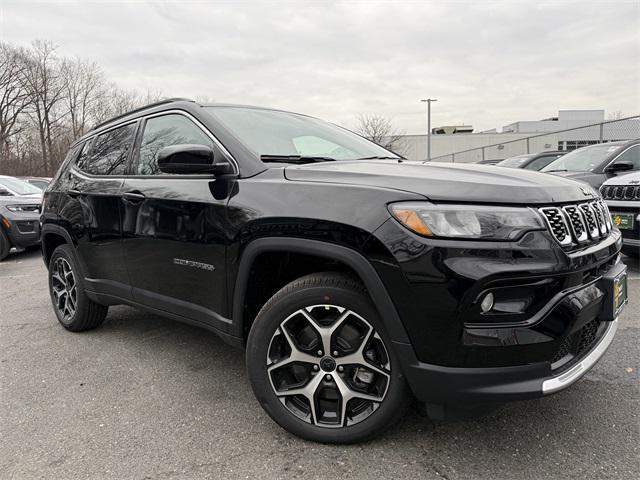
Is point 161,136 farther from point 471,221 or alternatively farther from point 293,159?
point 471,221

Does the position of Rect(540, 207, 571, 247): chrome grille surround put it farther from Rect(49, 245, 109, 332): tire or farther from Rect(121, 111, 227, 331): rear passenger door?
Rect(49, 245, 109, 332): tire

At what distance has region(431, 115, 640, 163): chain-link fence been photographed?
12930 millimetres

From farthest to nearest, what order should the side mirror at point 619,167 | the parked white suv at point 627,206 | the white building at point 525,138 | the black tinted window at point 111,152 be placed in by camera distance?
the white building at point 525,138 → the side mirror at point 619,167 → the parked white suv at point 627,206 → the black tinted window at point 111,152

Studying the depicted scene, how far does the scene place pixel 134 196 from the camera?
2.92 metres

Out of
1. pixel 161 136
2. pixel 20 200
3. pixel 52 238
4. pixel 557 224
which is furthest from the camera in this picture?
pixel 20 200

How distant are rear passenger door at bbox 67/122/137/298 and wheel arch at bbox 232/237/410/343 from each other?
1.18 meters

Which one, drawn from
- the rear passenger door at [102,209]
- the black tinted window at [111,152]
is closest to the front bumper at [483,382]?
the rear passenger door at [102,209]

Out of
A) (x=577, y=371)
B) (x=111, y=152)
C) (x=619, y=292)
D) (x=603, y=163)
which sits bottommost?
(x=577, y=371)

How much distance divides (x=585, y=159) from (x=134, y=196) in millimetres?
6620

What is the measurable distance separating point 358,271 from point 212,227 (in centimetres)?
92

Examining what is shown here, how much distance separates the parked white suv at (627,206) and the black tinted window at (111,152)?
4.72m

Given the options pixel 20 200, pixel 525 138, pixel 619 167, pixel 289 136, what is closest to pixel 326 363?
pixel 289 136

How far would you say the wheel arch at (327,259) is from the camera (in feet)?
6.02

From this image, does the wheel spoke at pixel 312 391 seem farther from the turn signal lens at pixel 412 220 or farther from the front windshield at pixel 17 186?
the front windshield at pixel 17 186
